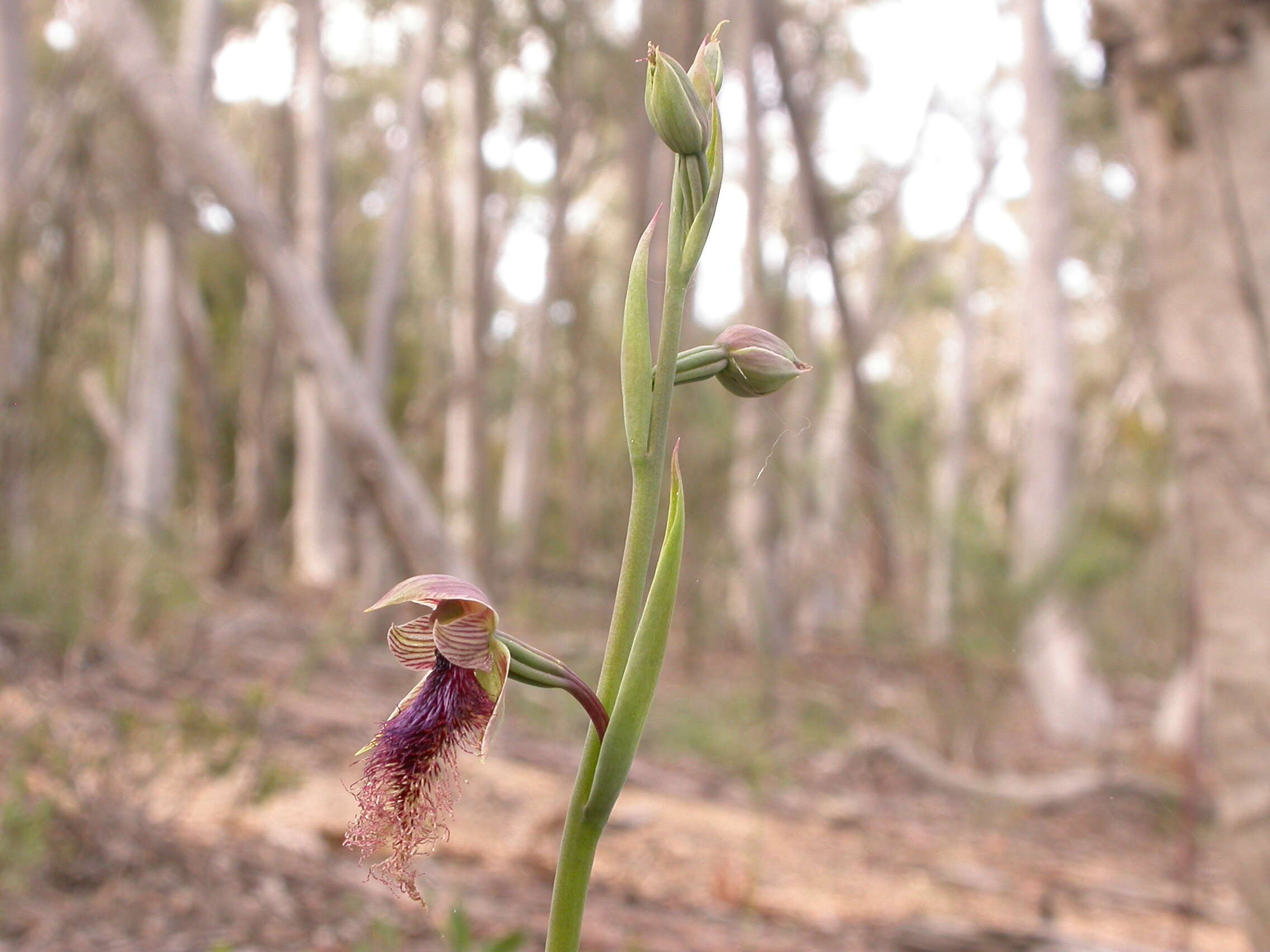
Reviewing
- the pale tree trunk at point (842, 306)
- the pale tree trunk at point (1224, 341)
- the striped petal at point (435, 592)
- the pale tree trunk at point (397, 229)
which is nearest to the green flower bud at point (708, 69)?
the striped petal at point (435, 592)

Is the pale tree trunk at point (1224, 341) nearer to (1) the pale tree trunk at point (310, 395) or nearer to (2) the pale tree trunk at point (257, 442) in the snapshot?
(2) the pale tree trunk at point (257, 442)

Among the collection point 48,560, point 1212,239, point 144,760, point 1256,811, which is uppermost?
point 1212,239

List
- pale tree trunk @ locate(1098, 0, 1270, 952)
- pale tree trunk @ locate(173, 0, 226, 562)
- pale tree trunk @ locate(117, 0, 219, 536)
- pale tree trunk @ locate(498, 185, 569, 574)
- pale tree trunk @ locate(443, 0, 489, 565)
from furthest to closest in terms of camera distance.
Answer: pale tree trunk @ locate(117, 0, 219, 536)
pale tree trunk @ locate(498, 185, 569, 574)
pale tree trunk @ locate(443, 0, 489, 565)
pale tree trunk @ locate(173, 0, 226, 562)
pale tree trunk @ locate(1098, 0, 1270, 952)

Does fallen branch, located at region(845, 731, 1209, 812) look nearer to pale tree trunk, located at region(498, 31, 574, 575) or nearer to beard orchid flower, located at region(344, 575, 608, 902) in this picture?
pale tree trunk, located at region(498, 31, 574, 575)

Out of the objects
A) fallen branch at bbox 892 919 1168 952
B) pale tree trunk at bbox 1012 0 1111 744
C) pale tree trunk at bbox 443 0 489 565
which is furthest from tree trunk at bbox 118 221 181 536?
fallen branch at bbox 892 919 1168 952

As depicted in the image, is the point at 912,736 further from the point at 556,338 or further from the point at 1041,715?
the point at 556,338

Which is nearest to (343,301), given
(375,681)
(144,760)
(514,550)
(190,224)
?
(514,550)
